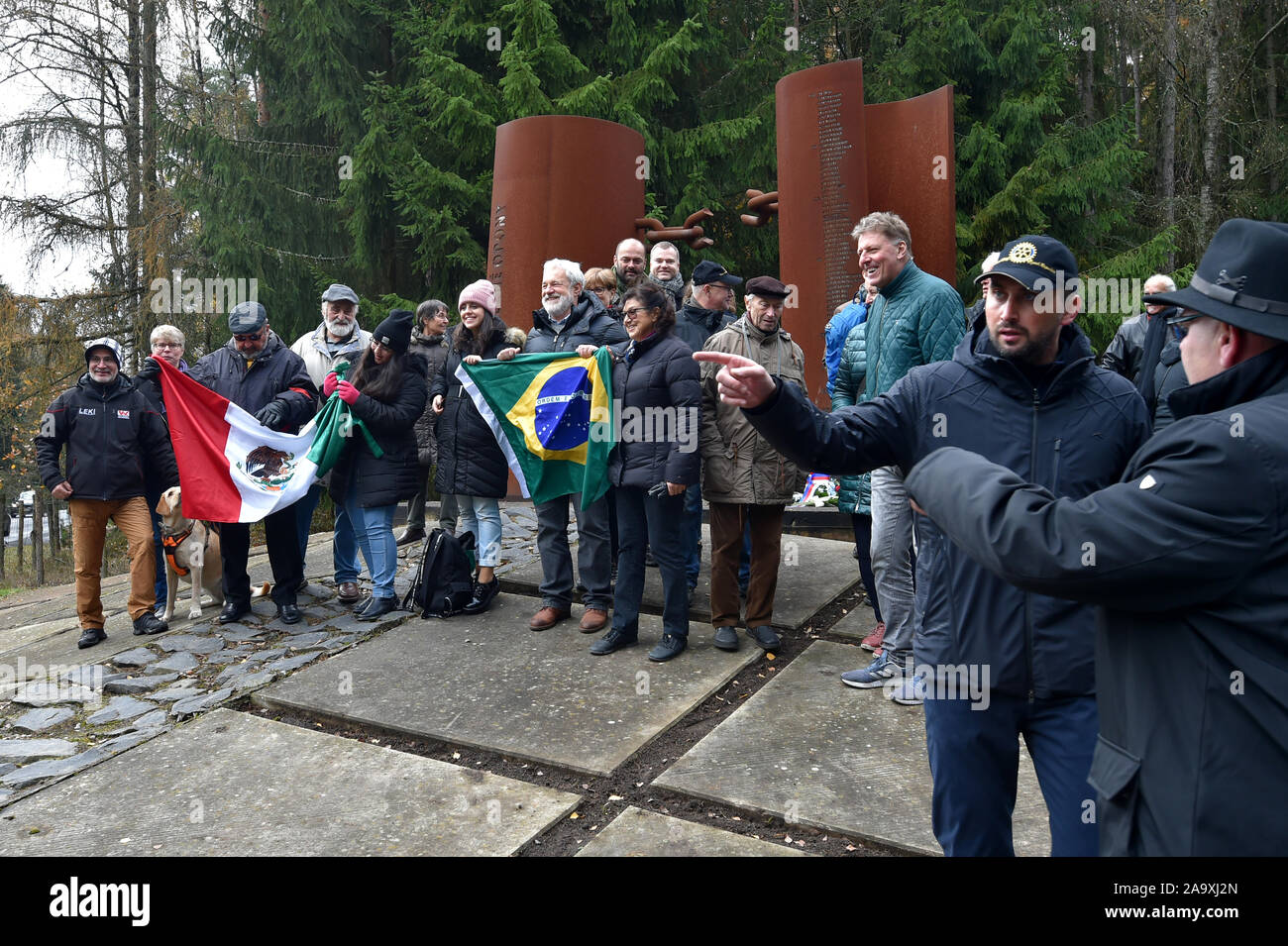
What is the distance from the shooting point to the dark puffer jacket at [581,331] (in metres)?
5.94

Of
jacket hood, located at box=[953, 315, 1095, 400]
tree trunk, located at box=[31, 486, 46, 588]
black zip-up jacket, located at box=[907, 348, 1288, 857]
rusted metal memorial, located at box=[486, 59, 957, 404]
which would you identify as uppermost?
rusted metal memorial, located at box=[486, 59, 957, 404]

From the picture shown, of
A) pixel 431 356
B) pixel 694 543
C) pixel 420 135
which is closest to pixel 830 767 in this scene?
pixel 694 543

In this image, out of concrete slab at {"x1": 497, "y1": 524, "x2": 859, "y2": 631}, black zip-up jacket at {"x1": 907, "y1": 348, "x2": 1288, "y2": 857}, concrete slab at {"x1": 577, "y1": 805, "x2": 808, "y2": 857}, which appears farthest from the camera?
concrete slab at {"x1": 497, "y1": 524, "x2": 859, "y2": 631}

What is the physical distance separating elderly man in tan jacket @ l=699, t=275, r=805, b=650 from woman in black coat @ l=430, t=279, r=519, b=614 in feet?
5.15

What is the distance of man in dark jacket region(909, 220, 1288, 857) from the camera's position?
1.44 m

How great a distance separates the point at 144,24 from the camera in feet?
50.0

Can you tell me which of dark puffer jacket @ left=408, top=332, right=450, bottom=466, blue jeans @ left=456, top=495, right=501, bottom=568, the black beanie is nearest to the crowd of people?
blue jeans @ left=456, top=495, right=501, bottom=568

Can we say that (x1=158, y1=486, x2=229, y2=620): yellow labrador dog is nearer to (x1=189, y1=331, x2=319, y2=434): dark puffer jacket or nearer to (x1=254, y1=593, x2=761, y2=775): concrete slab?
(x1=189, y1=331, x2=319, y2=434): dark puffer jacket

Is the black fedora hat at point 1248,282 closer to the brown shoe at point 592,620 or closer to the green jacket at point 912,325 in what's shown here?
the green jacket at point 912,325

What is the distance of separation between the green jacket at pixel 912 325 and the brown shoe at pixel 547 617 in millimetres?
2412

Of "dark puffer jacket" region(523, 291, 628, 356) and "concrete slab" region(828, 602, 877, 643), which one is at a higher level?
"dark puffer jacket" region(523, 291, 628, 356)

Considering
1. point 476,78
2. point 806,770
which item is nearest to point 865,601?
point 806,770

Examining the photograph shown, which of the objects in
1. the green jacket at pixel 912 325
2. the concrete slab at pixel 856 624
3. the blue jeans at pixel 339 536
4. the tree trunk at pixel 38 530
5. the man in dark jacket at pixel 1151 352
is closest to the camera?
the green jacket at pixel 912 325

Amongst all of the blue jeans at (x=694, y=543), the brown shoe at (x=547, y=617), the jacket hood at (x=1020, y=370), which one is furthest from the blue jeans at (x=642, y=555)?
the jacket hood at (x=1020, y=370)
